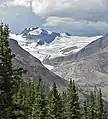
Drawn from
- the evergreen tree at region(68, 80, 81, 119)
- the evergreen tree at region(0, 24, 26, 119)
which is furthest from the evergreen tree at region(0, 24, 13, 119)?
the evergreen tree at region(68, 80, 81, 119)

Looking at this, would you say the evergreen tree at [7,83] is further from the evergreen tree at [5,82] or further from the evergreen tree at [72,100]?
the evergreen tree at [72,100]

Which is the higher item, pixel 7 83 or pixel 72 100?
pixel 7 83

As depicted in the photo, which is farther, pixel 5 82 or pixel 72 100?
pixel 72 100

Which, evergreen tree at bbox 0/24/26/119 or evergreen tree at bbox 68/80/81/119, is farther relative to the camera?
evergreen tree at bbox 68/80/81/119

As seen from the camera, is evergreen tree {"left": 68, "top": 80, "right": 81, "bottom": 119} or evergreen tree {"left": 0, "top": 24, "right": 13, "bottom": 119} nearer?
evergreen tree {"left": 0, "top": 24, "right": 13, "bottom": 119}

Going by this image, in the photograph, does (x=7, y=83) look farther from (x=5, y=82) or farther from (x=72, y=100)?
(x=72, y=100)

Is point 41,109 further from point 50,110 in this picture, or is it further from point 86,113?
point 86,113

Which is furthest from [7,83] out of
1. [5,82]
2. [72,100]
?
[72,100]

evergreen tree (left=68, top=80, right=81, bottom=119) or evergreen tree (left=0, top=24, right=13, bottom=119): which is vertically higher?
evergreen tree (left=0, top=24, right=13, bottom=119)

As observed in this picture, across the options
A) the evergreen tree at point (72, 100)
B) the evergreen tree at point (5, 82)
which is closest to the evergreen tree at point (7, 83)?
the evergreen tree at point (5, 82)

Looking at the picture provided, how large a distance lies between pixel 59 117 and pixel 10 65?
99.0ft

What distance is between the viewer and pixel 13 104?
19.0m

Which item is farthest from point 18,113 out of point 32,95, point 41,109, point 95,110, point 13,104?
point 95,110

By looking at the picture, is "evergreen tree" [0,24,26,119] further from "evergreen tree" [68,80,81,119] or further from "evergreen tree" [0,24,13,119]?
"evergreen tree" [68,80,81,119]
